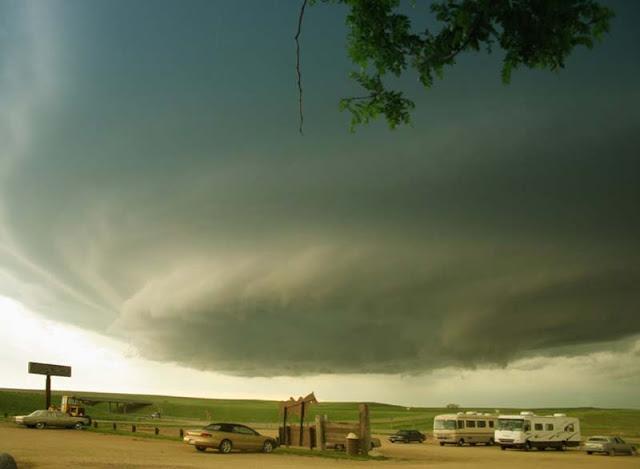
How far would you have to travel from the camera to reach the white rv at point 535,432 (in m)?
46.1

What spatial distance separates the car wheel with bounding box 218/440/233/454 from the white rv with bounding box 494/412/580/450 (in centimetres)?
2315

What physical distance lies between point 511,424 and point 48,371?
4267cm

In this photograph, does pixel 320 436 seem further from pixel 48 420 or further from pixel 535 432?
pixel 48 420

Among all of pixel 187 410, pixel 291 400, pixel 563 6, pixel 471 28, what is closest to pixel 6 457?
pixel 471 28

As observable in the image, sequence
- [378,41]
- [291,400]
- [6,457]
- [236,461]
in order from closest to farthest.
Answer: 1. [378,41]
2. [6,457]
3. [236,461]
4. [291,400]

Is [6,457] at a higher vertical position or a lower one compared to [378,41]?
lower

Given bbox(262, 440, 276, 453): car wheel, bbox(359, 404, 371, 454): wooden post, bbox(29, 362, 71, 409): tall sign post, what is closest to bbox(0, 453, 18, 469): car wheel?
bbox(262, 440, 276, 453): car wheel

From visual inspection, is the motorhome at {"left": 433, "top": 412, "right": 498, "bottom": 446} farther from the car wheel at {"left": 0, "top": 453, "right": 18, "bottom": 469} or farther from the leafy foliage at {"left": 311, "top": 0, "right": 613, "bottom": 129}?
the leafy foliage at {"left": 311, "top": 0, "right": 613, "bottom": 129}

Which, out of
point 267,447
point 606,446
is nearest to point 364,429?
point 267,447

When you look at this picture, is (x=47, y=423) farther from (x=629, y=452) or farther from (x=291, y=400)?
(x=629, y=452)

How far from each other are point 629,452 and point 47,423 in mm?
44374

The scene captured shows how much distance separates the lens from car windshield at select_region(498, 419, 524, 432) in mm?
46300

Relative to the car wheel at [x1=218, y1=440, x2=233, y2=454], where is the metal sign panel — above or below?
above

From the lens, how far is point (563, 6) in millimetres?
8211
